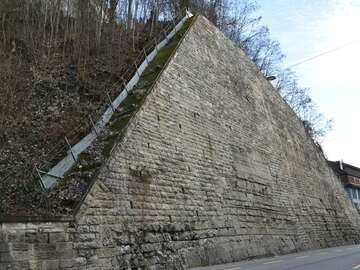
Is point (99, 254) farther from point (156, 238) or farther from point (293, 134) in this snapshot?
point (293, 134)

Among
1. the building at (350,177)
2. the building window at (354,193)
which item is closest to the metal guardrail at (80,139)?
the building at (350,177)

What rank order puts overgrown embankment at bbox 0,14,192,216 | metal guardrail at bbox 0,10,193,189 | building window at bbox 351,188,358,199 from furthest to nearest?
building window at bbox 351,188,358,199 < metal guardrail at bbox 0,10,193,189 < overgrown embankment at bbox 0,14,192,216

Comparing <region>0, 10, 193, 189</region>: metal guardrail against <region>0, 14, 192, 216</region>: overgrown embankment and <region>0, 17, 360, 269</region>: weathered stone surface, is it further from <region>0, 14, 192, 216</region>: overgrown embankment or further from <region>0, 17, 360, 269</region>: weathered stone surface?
<region>0, 17, 360, 269</region>: weathered stone surface

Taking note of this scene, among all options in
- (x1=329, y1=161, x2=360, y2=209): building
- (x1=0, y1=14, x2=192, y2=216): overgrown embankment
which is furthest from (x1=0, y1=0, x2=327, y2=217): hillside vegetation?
(x1=329, y1=161, x2=360, y2=209): building

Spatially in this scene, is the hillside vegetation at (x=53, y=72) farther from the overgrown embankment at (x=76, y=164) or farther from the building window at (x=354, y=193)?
the building window at (x=354, y=193)

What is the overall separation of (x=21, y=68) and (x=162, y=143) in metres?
7.13

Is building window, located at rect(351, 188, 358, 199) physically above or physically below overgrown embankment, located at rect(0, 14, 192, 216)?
above

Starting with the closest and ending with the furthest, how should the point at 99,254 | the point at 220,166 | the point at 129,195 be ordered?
the point at 99,254, the point at 129,195, the point at 220,166

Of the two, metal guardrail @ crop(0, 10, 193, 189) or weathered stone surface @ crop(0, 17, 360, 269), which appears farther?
metal guardrail @ crop(0, 10, 193, 189)

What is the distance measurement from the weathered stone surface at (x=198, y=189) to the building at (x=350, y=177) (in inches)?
1596

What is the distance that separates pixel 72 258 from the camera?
10.0 m

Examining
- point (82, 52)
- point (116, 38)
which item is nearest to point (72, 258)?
point (82, 52)

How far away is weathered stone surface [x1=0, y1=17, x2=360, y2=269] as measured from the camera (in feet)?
35.3

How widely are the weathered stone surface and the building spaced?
40.5m
